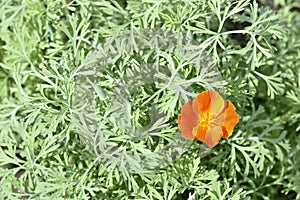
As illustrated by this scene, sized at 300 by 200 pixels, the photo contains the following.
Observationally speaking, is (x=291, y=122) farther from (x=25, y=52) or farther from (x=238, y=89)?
(x=25, y=52)

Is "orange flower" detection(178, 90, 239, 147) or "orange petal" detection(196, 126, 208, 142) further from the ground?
"orange flower" detection(178, 90, 239, 147)

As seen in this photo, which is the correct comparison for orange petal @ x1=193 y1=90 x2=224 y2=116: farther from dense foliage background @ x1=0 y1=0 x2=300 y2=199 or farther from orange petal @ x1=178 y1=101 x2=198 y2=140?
dense foliage background @ x1=0 y1=0 x2=300 y2=199

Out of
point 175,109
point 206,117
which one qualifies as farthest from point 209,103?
point 175,109

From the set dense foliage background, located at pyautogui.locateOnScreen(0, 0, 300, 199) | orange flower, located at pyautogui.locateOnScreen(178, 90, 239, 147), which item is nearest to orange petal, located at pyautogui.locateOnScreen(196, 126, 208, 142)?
orange flower, located at pyautogui.locateOnScreen(178, 90, 239, 147)

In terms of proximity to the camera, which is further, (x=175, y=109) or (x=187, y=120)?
(x=175, y=109)

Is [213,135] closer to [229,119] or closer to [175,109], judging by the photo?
[229,119]
